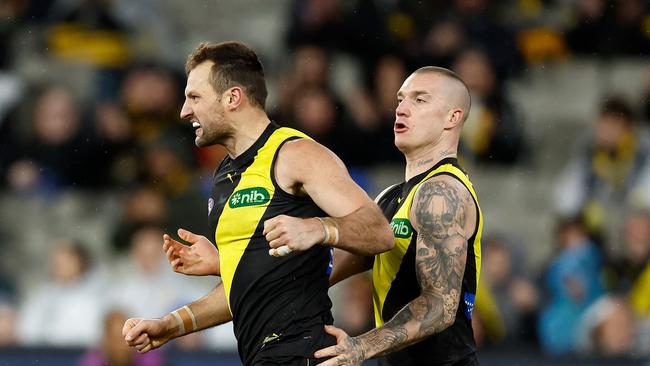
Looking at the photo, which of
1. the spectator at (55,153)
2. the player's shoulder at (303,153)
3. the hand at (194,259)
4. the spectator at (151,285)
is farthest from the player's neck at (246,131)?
the spectator at (55,153)

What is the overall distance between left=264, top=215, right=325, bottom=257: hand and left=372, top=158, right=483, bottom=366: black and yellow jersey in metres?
1.04

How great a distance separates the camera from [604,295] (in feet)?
35.9

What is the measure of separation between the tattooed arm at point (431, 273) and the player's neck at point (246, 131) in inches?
32.5

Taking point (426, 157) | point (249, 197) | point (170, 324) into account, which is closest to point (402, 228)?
point (426, 157)

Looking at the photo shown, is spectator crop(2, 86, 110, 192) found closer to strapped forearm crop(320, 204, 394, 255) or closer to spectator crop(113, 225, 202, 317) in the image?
spectator crop(113, 225, 202, 317)

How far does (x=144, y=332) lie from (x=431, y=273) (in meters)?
1.45

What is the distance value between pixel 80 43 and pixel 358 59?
124 inches

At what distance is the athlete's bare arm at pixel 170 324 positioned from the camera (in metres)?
6.12

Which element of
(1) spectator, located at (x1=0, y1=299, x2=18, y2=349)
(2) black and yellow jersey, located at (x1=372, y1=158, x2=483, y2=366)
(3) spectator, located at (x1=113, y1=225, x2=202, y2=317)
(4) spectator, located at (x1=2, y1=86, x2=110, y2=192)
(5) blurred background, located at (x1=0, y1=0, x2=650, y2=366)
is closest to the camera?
(2) black and yellow jersey, located at (x1=372, y1=158, x2=483, y2=366)

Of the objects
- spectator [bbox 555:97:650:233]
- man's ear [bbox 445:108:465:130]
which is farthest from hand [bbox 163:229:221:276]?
spectator [bbox 555:97:650:233]

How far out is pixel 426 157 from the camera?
6324 millimetres

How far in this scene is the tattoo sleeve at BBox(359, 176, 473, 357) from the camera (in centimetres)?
561

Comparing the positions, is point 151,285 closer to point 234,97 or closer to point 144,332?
point 144,332

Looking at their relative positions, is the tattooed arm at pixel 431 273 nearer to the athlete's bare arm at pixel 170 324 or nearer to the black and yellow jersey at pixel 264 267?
the black and yellow jersey at pixel 264 267
